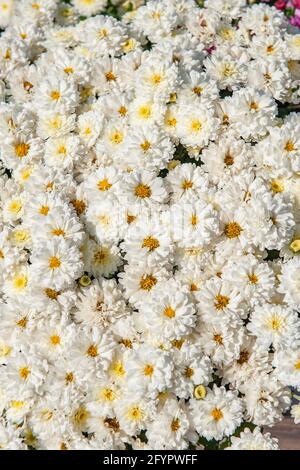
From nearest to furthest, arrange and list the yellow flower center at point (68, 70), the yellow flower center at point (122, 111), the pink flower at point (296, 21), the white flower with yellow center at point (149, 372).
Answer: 1. the white flower with yellow center at point (149, 372)
2. the yellow flower center at point (122, 111)
3. the yellow flower center at point (68, 70)
4. the pink flower at point (296, 21)

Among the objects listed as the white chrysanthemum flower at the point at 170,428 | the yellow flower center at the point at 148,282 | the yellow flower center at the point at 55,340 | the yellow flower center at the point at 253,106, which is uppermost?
the yellow flower center at the point at 253,106

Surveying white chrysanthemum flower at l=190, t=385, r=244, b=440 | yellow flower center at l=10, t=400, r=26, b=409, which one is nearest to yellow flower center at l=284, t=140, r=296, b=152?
white chrysanthemum flower at l=190, t=385, r=244, b=440

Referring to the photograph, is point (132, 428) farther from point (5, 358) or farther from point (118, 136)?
point (118, 136)

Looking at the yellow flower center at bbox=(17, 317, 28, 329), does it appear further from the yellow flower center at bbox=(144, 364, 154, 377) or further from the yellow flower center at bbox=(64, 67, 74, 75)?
the yellow flower center at bbox=(64, 67, 74, 75)

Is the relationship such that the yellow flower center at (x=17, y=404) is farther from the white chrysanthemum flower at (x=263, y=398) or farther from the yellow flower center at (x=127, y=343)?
the white chrysanthemum flower at (x=263, y=398)

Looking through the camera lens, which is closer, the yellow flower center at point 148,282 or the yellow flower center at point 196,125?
the yellow flower center at point 148,282

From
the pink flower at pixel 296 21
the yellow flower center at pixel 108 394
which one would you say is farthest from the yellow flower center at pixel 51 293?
the pink flower at pixel 296 21

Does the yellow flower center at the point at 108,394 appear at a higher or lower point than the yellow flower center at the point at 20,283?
lower

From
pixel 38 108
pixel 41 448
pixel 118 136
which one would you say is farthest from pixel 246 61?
pixel 41 448
